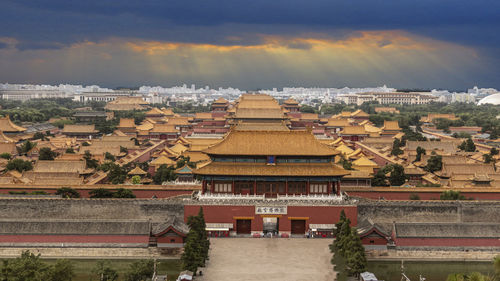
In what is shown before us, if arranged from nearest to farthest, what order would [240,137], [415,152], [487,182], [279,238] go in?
1. [279,238]
2. [240,137]
3. [487,182]
4. [415,152]

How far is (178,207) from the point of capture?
29906 mm

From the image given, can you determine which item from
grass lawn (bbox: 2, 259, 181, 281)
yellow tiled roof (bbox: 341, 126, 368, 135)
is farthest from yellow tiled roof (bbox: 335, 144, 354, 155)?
grass lawn (bbox: 2, 259, 181, 281)

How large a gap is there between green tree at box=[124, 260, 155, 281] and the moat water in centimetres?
1103

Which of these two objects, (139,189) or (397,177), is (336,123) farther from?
(139,189)

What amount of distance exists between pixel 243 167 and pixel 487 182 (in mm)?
18832

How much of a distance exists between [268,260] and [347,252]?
4.04 metres

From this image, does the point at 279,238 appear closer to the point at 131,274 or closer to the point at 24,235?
the point at 131,274

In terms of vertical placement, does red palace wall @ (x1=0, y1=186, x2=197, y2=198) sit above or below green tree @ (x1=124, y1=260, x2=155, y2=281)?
above

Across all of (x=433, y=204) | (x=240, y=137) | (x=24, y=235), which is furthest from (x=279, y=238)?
(x=24, y=235)

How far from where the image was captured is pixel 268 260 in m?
25.2

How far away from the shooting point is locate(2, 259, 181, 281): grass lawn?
24.5 meters

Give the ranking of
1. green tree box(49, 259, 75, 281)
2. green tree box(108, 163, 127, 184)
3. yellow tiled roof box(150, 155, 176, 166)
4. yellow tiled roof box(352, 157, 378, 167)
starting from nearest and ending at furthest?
1. green tree box(49, 259, 75, 281)
2. green tree box(108, 163, 127, 184)
3. yellow tiled roof box(352, 157, 378, 167)
4. yellow tiled roof box(150, 155, 176, 166)

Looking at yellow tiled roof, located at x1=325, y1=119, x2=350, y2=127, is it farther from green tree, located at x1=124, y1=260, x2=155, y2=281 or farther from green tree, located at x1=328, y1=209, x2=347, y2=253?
green tree, located at x1=124, y1=260, x2=155, y2=281

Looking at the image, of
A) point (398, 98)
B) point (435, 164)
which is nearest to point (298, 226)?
point (435, 164)
